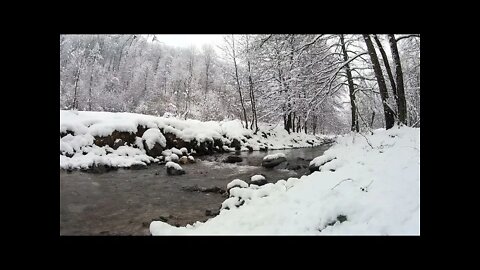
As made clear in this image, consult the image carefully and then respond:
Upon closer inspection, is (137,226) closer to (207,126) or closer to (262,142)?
(207,126)

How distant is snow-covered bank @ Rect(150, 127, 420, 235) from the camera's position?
295cm

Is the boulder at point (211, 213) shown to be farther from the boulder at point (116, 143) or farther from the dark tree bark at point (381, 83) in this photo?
the dark tree bark at point (381, 83)

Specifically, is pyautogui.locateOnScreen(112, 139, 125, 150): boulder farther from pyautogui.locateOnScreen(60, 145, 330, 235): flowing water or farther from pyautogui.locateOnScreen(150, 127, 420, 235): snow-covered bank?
pyautogui.locateOnScreen(150, 127, 420, 235): snow-covered bank

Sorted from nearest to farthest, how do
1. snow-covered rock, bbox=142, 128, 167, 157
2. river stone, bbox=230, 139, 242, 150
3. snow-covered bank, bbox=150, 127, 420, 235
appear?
snow-covered bank, bbox=150, 127, 420, 235 → snow-covered rock, bbox=142, 128, 167, 157 → river stone, bbox=230, 139, 242, 150

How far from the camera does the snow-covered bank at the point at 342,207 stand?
2.95m

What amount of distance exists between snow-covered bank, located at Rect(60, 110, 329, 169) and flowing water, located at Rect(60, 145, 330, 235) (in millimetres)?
314

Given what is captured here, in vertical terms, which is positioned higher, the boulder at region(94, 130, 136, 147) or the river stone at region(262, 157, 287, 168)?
the boulder at region(94, 130, 136, 147)

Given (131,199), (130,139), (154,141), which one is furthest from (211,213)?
(154,141)

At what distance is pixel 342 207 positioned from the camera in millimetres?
3498

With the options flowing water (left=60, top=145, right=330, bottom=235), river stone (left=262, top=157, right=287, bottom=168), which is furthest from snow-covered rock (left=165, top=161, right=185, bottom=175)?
river stone (left=262, top=157, right=287, bottom=168)
